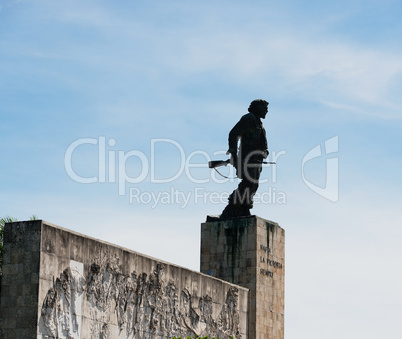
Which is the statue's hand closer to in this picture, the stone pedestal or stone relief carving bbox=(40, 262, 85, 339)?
the stone pedestal

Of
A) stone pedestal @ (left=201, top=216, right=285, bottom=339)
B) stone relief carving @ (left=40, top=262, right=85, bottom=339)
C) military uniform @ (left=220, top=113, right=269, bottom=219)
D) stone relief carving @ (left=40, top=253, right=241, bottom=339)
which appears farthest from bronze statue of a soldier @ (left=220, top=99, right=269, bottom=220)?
stone relief carving @ (left=40, top=262, right=85, bottom=339)

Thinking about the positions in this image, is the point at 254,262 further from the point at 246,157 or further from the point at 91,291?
the point at 91,291

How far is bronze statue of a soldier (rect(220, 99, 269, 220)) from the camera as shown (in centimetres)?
2483

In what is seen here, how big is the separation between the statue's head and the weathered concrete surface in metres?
5.25

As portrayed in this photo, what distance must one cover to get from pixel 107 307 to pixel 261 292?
653cm

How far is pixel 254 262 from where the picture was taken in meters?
24.0

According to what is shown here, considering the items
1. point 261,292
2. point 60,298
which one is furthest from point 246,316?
point 60,298

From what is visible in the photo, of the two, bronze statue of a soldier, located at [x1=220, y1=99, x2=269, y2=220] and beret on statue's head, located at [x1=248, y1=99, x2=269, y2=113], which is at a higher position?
beret on statue's head, located at [x1=248, y1=99, x2=269, y2=113]

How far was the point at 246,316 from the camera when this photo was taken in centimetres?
2336

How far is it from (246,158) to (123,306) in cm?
738

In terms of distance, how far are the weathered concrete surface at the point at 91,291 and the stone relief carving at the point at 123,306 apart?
2 centimetres

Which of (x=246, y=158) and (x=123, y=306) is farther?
(x=246, y=158)

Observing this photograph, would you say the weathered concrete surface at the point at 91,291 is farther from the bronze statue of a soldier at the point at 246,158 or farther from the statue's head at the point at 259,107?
the statue's head at the point at 259,107

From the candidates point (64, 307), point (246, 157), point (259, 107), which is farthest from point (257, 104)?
point (64, 307)
